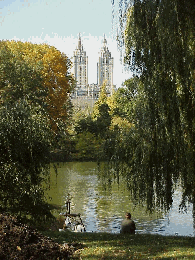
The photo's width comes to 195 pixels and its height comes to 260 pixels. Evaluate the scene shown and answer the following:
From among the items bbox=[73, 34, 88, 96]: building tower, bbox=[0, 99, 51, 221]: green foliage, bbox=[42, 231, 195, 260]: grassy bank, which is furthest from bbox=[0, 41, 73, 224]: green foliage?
bbox=[73, 34, 88, 96]: building tower

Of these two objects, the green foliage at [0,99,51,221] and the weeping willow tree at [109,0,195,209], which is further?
the green foliage at [0,99,51,221]

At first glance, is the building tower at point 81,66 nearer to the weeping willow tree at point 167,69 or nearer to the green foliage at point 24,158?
the green foliage at point 24,158

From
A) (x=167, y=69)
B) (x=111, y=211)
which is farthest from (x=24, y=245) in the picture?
(x=111, y=211)

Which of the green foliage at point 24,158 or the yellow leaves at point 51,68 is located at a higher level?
the yellow leaves at point 51,68

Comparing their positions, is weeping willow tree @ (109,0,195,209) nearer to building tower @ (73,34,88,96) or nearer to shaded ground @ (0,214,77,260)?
shaded ground @ (0,214,77,260)

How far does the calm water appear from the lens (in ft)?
43.9

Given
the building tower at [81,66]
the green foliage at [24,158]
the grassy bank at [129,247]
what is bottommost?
the grassy bank at [129,247]

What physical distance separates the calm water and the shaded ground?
4100 millimetres

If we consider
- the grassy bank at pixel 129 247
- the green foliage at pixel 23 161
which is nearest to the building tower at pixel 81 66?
the green foliage at pixel 23 161

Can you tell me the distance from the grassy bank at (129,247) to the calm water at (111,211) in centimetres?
176

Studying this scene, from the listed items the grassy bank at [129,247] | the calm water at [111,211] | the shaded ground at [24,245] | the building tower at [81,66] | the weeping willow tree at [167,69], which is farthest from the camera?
the building tower at [81,66]

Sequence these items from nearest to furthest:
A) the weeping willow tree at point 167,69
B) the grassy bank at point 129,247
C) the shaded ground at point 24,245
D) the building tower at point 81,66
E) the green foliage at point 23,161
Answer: the shaded ground at point 24,245 → the weeping willow tree at point 167,69 → the grassy bank at point 129,247 → the green foliage at point 23,161 → the building tower at point 81,66

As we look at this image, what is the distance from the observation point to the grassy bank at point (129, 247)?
718cm

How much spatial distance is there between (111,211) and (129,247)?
27.4ft
